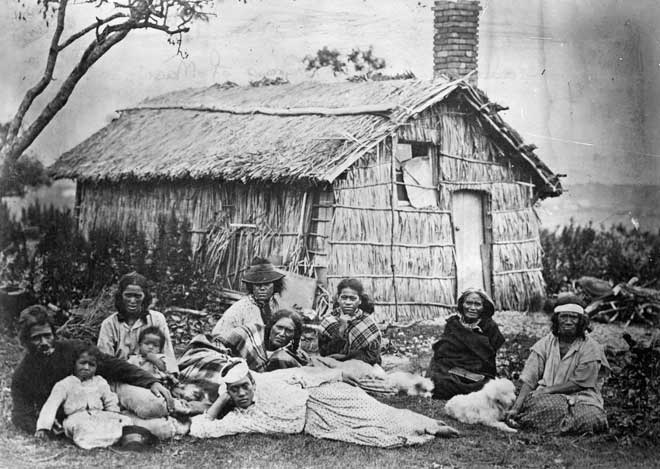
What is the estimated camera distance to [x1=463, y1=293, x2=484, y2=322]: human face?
7312 mm

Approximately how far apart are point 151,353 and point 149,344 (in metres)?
0.08

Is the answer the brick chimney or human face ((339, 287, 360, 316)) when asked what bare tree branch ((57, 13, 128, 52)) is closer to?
human face ((339, 287, 360, 316))

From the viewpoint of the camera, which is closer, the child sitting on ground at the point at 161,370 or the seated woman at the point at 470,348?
the child sitting on ground at the point at 161,370

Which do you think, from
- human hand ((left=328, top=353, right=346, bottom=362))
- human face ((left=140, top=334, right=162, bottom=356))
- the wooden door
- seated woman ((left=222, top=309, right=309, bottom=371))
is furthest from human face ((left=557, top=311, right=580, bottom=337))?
the wooden door

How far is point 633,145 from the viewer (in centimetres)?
898

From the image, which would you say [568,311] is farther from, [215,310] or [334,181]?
[215,310]

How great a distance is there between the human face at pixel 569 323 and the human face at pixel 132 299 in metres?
3.59

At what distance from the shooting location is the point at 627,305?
11.0 meters

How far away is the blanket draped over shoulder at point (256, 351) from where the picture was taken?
23.1 feet

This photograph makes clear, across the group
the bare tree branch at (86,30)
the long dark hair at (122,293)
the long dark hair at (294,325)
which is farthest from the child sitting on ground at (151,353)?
the bare tree branch at (86,30)

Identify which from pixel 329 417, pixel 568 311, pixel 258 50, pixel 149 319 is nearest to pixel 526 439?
pixel 568 311

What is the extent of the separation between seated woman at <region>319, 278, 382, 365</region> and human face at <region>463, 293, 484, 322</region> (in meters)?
0.88

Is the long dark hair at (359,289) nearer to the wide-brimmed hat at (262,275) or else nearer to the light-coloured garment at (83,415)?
the wide-brimmed hat at (262,275)

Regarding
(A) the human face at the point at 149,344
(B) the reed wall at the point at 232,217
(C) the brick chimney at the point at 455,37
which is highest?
(C) the brick chimney at the point at 455,37
